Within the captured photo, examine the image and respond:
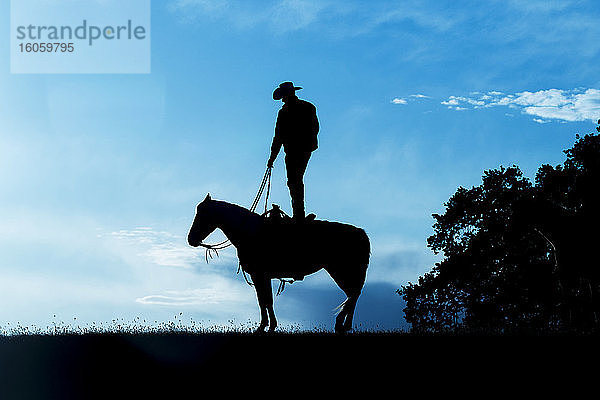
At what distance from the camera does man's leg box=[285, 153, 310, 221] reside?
16156 mm

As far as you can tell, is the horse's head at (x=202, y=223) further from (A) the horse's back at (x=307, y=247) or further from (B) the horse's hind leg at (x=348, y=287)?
(B) the horse's hind leg at (x=348, y=287)

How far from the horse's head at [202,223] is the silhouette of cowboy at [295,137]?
1.88 m

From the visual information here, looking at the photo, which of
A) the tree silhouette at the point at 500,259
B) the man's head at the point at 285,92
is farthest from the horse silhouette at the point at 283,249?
the tree silhouette at the point at 500,259

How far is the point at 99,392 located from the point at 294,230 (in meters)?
5.71

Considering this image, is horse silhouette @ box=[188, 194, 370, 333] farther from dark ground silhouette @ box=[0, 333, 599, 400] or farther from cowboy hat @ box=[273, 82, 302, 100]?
cowboy hat @ box=[273, 82, 302, 100]

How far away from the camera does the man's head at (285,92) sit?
16328 millimetres

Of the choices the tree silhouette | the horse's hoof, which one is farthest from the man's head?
the tree silhouette

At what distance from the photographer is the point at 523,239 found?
116ft

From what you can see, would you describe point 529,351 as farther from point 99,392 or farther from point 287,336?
point 99,392

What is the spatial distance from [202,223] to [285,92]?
3.61 m

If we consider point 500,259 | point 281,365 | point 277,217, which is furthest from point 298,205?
point 500,259

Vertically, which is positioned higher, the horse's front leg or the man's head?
the man's head

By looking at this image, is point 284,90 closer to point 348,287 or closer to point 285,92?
point 285,92

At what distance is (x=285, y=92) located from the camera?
16328 mm
